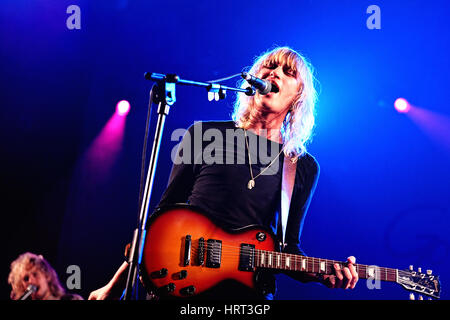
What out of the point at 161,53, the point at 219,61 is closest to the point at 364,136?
the point at 219,61

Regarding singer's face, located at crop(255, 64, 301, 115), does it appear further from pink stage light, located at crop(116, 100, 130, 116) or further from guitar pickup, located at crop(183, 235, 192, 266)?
pink stage light, located at crop(116, 100, 130, 116)

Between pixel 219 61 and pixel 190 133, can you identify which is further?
pixel 219 61

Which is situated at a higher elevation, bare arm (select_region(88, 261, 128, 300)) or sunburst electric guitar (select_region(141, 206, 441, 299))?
sunburst electric guitar (select_region(141, 206, 441, 299))

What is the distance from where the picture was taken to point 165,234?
2049mm

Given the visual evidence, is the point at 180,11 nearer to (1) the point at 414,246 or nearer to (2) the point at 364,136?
(2) the point at 364,136

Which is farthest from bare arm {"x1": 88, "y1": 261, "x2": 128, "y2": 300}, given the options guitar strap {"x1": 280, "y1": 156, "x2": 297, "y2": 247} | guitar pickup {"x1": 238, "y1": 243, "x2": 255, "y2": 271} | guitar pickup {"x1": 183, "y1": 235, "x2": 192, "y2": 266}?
guitar strap {"x1": 280, "y1": 156, "x2": 297, "y2": 247}

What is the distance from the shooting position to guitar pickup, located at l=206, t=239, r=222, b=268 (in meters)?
2.10

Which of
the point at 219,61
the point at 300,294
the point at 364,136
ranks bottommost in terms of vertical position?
the point at 300,294

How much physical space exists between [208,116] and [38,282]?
6.95ft

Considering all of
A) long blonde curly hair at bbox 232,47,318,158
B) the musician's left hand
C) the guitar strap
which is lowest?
the musician's left hand

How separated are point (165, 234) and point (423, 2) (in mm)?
3471

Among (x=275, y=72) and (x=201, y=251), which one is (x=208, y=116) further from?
(x=201, y=251)

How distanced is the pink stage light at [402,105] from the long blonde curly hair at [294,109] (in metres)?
0.95

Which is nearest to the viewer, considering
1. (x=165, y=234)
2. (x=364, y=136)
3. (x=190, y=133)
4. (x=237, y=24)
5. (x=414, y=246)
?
(x=165, y=234)
